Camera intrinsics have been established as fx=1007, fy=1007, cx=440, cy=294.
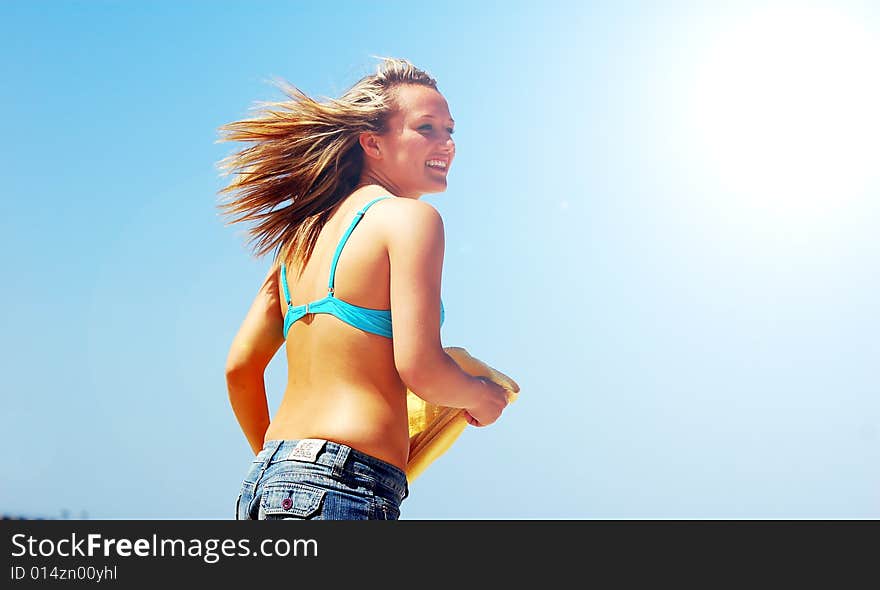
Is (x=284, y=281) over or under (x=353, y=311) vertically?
over

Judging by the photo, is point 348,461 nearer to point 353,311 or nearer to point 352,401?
point 352,401

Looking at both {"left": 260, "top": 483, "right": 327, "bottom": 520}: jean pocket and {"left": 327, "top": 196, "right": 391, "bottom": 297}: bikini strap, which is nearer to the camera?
{"left": 260, "top": 483, "right": 327, "bottom": 520}: jean pocket

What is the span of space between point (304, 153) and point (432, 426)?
137cm

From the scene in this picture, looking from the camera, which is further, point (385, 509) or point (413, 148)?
point (413, 148)

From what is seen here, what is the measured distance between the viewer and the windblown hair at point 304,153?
14.7 ft

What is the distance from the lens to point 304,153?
4.55m

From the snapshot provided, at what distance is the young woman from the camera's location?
→ 12.0 ft

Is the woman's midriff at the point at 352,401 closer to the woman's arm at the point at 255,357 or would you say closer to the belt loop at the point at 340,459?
the belt loop at the point at 340,459

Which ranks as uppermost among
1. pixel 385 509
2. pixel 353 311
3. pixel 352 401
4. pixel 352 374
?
pixel 353 311

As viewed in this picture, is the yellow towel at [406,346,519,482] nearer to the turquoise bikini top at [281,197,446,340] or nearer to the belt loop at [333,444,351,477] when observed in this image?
the turquoise bikini top at [281,197,446,340]

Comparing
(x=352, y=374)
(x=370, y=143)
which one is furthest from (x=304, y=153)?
(x=352, y=374)

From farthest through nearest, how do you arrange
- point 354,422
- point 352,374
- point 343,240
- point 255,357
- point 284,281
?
point 255,357, point 284,281, point 343,240, point 352,374, point 354,422

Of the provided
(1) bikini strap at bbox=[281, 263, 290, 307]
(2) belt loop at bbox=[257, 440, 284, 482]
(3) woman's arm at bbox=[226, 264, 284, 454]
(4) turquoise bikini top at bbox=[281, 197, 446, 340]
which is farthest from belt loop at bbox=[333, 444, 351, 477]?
(3) woman's arm at bbox=[226, 264, 284, 454]

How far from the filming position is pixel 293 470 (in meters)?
3.63
